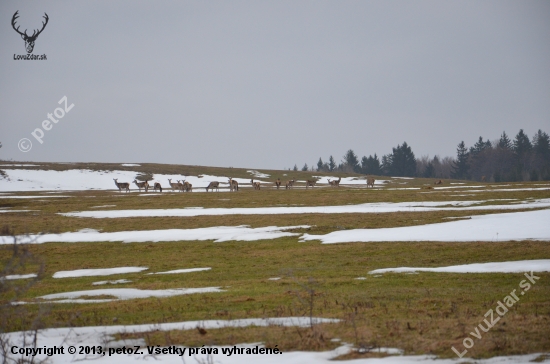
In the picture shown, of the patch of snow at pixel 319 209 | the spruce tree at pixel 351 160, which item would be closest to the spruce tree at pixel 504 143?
the spruce tree at pixel 351 160

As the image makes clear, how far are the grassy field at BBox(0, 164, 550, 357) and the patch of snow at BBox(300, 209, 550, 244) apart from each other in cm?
136

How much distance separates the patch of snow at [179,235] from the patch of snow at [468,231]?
282 cm

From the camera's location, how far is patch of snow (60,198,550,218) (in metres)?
39.8

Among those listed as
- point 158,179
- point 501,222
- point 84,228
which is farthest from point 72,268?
Answer: point 158,179

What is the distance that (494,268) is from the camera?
19234 millimetres

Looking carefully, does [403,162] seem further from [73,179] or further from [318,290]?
[318,290]

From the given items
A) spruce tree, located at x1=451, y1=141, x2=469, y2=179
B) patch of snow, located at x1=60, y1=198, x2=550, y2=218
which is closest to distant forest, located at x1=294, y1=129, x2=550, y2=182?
spruce tree, located at x1=451, y1=141, x2=469, y2=179

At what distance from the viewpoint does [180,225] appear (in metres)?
36.4

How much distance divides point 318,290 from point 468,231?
13.9 m

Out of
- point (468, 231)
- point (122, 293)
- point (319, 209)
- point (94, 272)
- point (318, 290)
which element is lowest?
point (94, 272)

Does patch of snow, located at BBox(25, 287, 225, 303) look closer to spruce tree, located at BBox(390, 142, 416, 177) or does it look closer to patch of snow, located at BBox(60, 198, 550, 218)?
patch of snow, located at BBox(60, 198, 550, 218)

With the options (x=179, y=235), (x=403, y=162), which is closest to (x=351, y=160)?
(x=403, y=162)

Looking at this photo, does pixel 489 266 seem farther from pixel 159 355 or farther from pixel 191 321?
pixel 159 355

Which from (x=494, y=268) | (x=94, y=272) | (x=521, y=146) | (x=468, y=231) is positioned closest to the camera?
(x=494, y=268)
